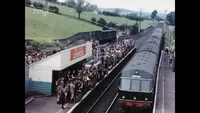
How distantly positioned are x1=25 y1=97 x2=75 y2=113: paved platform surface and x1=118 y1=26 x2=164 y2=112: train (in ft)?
2.74

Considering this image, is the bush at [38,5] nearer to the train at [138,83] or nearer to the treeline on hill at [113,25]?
the treeline on hill at [113,25]

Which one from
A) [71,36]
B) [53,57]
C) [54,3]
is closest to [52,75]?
[53,57]

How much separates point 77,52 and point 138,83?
1.23 metres

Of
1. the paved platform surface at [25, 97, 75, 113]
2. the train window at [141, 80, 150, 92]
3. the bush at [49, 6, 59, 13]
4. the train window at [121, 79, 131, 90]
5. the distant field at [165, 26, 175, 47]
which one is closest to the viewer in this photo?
the distant field at [165, 26, 175, 47]

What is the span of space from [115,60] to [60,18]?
0.95 metres

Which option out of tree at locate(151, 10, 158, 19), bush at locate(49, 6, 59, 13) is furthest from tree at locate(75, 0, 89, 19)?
tree at locate(151, 10, 158, 19)

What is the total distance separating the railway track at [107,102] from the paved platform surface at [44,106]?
0.88 feet

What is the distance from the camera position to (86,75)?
385cm

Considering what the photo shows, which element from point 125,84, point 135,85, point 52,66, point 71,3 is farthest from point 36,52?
point 135,85

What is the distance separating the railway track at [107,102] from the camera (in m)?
3.64

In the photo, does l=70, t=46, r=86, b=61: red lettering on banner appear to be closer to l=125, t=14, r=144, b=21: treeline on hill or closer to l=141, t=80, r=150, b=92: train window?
l=125, t=14, r=144, b=21: treeline on hill

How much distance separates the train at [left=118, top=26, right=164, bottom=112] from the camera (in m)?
4.14

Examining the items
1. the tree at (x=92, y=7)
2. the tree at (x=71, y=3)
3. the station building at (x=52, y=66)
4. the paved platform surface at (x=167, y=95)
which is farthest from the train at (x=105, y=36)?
the paved platform surface at (x=167, y=95)

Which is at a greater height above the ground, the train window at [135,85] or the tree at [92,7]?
the tree at [92,7]
